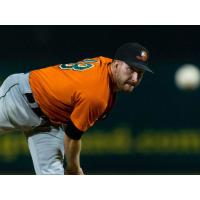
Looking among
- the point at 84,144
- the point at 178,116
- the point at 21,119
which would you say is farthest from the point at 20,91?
the point at 178,116

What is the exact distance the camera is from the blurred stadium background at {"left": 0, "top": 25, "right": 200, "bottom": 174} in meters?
6.28

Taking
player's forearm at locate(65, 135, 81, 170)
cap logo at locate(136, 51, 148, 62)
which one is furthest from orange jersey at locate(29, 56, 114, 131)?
cap logo at locate(136, 51, 148, 62)

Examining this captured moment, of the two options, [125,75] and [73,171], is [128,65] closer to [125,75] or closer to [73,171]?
[125,75]

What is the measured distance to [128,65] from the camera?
4.11 metres

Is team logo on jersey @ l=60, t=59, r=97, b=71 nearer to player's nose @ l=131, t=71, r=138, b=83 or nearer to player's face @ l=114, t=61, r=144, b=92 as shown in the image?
player's face @ l=114, t=61, r=144, b=92

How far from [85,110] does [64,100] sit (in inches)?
9.3

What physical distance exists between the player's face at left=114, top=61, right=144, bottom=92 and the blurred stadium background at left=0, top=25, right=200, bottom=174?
211cm

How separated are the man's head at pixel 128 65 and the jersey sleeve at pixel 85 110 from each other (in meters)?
0.27

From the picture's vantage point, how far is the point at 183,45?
6.33m

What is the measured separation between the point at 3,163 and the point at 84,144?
930mm

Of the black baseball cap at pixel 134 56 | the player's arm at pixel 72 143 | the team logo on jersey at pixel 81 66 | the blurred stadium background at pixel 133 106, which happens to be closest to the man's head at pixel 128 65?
the black baseball cap at pixel 134 56

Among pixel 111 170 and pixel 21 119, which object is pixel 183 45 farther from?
pixel 21 119

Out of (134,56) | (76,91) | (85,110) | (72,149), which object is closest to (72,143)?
(72,149)

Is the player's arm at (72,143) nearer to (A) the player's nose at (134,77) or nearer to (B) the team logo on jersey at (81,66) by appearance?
(B) the team logo on jersey at (81,66)
